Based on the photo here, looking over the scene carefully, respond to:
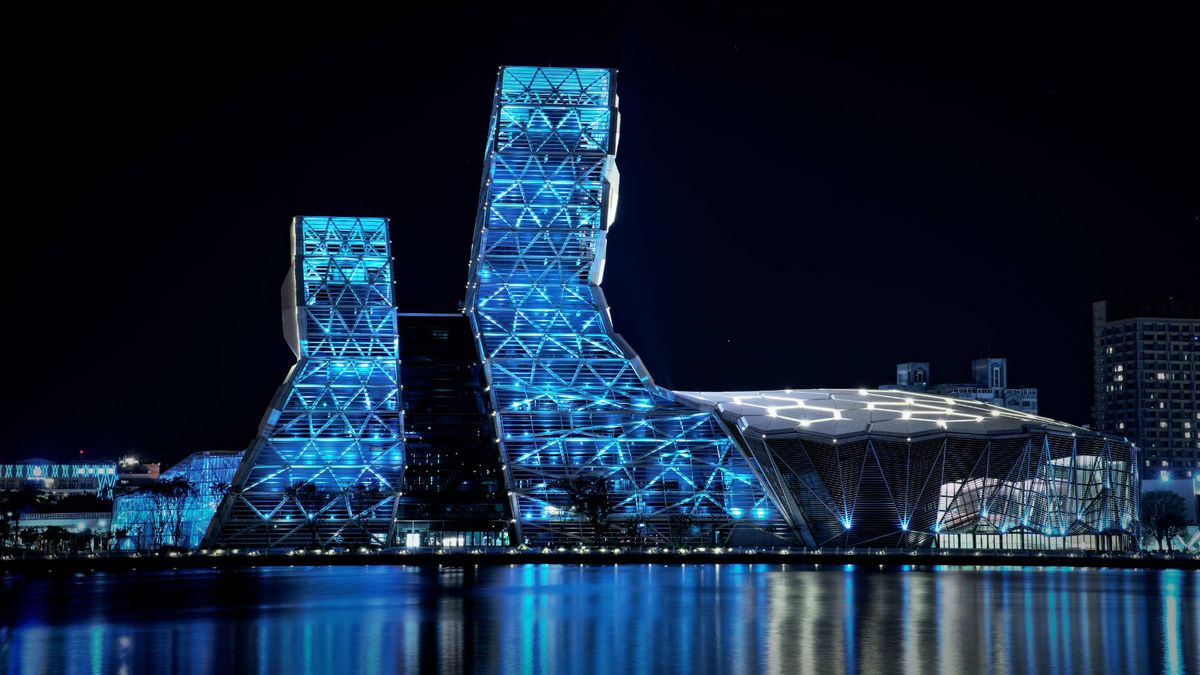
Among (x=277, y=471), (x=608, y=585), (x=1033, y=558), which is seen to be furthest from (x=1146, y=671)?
(x=277, y=471)

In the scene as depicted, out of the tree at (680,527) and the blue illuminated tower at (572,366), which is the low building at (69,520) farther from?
the tree at (680,527)

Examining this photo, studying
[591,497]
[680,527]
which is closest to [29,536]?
[591,497]

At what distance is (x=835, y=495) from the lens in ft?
364

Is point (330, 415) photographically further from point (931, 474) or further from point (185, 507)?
point (931, 474)

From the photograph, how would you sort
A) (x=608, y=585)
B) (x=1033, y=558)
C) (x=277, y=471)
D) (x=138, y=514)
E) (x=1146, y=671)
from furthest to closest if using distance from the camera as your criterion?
(x=138, y=514), (x=277, y=471), (x=1033, y=558), (x=608, y=585), (x=1146, y=671)

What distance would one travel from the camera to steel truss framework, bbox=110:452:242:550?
127062 mm

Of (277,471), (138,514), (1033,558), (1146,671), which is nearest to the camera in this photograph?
(1146,671)

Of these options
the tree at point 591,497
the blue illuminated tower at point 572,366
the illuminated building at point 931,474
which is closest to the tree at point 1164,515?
the illuminated building at point 931,474

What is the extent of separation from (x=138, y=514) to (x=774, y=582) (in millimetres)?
78870

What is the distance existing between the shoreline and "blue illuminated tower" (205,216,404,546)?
210 inches

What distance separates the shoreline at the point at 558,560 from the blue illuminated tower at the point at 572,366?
5489mm

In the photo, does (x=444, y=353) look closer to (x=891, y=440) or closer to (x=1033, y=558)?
(x=891, y=440)

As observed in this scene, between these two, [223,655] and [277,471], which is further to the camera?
[277,471]

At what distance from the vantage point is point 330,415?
120 metres
